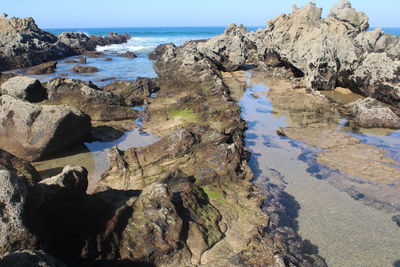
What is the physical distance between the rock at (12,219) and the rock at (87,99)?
13.9 metres

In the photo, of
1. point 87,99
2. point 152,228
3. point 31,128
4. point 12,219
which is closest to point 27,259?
point 12,219

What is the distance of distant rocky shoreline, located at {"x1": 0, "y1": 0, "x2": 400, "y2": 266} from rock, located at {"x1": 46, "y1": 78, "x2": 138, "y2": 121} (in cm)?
7

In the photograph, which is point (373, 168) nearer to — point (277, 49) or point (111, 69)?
point (277, 49)

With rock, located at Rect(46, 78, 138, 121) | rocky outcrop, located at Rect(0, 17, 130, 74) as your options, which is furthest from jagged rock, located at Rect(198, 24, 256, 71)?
rocky outcrop, located at Rect(0, 17, 130, 74)

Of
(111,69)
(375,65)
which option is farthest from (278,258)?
(111,69)

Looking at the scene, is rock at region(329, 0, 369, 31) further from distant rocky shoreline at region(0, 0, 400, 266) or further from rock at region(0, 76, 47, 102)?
rock at region(0, 76, 47, 102)

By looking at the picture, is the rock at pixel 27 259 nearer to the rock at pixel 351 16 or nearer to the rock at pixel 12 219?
the rock at pixel 12 219

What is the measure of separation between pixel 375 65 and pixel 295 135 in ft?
40.4

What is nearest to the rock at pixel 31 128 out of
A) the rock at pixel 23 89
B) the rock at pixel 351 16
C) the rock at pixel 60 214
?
the rock at pixel 23 89

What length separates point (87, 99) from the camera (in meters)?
20.0

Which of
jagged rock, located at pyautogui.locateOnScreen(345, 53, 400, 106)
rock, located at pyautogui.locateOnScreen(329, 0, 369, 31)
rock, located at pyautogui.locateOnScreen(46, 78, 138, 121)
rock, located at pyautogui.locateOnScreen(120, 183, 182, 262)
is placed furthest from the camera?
rock, located at pyautogui.locateOnScreen(329, 0, 369, 31)

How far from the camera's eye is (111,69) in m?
42.4

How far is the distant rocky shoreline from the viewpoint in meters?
6.29

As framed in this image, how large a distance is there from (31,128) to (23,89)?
24.7ft
